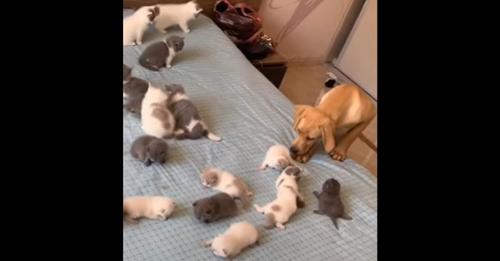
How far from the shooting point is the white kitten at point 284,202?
4.69 feet

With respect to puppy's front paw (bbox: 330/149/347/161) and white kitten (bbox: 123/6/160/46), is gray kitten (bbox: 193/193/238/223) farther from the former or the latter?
white kitten (bbox: 123/6/160/46)

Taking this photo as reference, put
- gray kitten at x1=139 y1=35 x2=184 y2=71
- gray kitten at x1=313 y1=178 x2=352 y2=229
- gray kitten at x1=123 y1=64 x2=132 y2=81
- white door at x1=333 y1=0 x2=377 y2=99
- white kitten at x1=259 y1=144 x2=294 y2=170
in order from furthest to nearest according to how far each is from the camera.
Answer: white door at x1=333 y1=0 x2=377 y2=99 → gray kitten at x1=139 y1=35 x2=184 y2=71 → gray kitten at x1=123 y1=64 x2=132 y2=81 → white kitten at x1=259 y1=144 x2=294 y2=170 → gray kitten at x1=313 y1=178 x2=352 y2=229

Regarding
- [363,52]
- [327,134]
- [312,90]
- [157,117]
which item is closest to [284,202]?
[327,134]

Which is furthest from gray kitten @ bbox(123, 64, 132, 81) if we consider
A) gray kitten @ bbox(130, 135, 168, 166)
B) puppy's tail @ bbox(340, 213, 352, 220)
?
puppy's tail @ bbox(340, 213, 352, 220)

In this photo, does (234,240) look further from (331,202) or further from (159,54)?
(159,54)

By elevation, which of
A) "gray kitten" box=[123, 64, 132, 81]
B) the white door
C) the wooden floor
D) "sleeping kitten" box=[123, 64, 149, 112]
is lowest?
the wooden floor

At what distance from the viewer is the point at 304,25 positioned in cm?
343

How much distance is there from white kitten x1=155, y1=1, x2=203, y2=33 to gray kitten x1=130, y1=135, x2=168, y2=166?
948 millimetres

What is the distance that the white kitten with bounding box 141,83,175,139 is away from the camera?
1.61m

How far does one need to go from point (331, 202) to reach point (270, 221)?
0.26 meters

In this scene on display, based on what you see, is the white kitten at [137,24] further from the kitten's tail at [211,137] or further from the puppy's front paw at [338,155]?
the puppy's front paw at [338,155]

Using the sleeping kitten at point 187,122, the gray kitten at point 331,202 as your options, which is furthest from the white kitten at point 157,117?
the gray kitten at point 331,202
